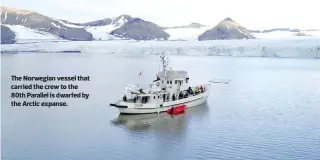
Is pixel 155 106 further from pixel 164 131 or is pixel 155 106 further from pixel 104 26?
pixel 104 26

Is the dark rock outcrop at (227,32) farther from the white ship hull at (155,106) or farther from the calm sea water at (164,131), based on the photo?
the calm sea water at (164,131)

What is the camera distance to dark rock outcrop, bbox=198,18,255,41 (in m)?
114

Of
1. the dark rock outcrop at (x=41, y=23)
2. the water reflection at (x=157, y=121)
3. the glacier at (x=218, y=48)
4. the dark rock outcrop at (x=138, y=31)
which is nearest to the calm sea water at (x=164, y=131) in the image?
the water reflection at (x=157, y=121)

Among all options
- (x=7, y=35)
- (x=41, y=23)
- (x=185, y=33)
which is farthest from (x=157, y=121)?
(x=41, y=23)

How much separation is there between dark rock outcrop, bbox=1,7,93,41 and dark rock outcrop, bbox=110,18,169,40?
444 inches

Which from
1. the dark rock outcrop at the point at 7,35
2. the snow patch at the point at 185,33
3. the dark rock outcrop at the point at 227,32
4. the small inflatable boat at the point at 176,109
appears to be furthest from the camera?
the dark rock outcrop at the point at 227,32

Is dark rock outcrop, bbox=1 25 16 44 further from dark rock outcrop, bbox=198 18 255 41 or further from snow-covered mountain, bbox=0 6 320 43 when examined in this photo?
dark rock outcrop, bbox=198 18 255 41

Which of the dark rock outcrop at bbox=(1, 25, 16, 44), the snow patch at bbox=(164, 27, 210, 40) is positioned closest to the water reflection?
the snow patch at bbox=(164, 27, 210, 40)

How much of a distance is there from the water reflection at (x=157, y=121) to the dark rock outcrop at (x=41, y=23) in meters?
108

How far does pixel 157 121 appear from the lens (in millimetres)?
18891

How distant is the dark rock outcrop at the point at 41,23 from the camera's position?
13215cm

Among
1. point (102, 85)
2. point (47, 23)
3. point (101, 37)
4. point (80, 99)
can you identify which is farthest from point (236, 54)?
point (47, 23)

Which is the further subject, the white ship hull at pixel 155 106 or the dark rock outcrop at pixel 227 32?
the dark rock outcrop at pixel 227 32

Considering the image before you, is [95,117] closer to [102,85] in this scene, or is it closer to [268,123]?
[268,123]
